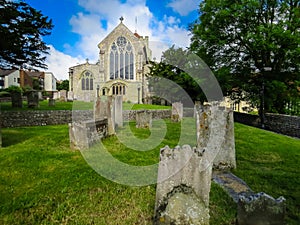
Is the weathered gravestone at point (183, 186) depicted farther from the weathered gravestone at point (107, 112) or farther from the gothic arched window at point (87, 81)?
the gothic arched window at point (87, 81)

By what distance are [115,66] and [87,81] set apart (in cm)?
530

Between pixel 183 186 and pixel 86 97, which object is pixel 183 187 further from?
pixel 86 97

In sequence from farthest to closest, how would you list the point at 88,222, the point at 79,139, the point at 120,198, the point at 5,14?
the point at 5,14 → the point at 79,139 → the point at 120,198 → the point at 88,222

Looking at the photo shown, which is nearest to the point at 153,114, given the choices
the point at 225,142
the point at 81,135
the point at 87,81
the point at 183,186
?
the point at 81,135

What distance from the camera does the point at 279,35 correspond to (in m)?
13.2

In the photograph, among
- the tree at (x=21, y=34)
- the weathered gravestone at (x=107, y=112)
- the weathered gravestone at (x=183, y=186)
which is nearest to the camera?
the weathered gravestone at (x=183, y=186)

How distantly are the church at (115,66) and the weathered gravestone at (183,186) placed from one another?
31.4m

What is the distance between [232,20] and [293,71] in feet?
18.8

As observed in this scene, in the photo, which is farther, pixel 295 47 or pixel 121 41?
pixel 121 41

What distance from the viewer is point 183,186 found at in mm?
3160

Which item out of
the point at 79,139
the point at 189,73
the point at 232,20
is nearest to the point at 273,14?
the point at 232,20

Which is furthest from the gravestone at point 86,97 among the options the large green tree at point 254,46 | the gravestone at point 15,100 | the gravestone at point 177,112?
the large green tree at point 254,46

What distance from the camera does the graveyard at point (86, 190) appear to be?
3451 millimetres

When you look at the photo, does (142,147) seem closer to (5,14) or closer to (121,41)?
(5,14)
